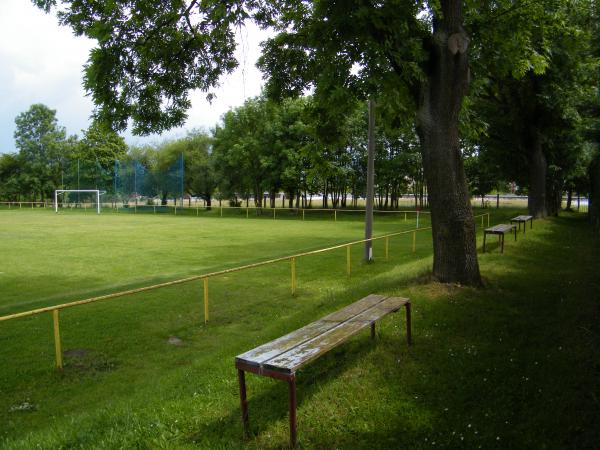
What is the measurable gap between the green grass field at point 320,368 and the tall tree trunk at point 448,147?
0.63 metres

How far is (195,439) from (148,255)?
48.5ft

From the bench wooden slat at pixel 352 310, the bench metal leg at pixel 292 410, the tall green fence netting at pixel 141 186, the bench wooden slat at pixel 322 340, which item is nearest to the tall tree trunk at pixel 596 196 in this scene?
the bench wooden slat at pixel 352 310

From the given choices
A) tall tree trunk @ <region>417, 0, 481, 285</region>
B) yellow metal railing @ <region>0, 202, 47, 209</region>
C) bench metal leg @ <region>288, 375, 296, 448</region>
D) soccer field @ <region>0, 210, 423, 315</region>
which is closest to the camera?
bench metal leg @ <region>288, 375, 296, 448</region>

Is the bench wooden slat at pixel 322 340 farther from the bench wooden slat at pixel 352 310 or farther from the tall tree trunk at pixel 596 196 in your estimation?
the tall tree trunk at pixel 596 196

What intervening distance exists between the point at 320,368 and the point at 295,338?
100 centimetres

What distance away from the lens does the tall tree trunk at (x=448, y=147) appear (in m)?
8.16

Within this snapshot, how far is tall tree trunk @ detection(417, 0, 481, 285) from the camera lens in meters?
8.16

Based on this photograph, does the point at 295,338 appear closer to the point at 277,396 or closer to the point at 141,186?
the point at 277,396

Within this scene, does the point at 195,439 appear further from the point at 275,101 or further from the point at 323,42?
the point at 275,101

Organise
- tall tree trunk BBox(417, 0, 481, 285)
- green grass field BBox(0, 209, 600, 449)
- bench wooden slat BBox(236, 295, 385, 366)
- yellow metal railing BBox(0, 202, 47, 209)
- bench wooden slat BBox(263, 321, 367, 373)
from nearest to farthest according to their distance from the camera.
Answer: bench wooden slat BBox(263, 321, 367, 373) → bench wooden slat BBox(236, 295, 385, 366) → green grass field BBox(0, 209, 600, 449) → tall tree trunk BBox(417, 0, 481, 285) → yellow metal railing BBox(0, 202, 47, 209)

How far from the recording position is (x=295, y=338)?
4.51m

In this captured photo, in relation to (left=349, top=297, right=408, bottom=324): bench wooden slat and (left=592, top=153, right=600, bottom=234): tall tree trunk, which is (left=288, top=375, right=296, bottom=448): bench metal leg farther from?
(left=592, top=153, right=600, bottom=234): tall tree trunk

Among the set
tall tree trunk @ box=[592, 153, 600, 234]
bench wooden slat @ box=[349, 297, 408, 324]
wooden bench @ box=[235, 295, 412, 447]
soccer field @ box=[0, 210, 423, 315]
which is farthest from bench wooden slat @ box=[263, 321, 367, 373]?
tall tree trunk @ box=[592, 153, 600, 234]

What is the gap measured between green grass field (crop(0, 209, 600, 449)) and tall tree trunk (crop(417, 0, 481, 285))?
2.07 ft
